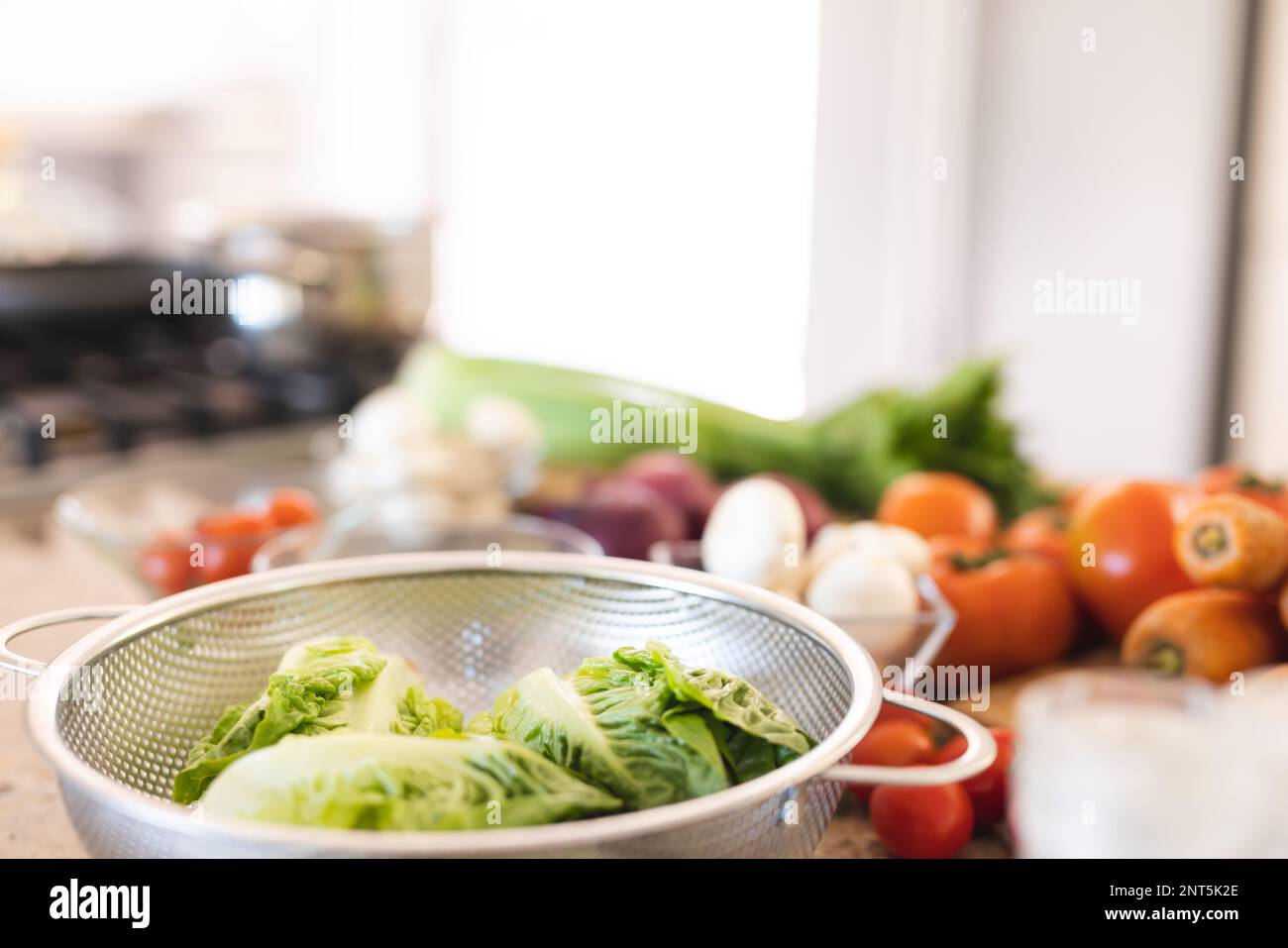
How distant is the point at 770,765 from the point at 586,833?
14 cm

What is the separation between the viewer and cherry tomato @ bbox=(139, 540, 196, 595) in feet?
3.45

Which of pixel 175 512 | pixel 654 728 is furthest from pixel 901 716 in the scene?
pixel 175 512

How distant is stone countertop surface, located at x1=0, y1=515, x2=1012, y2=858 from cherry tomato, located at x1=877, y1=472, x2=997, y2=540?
0.48 metres

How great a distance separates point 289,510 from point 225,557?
20cm

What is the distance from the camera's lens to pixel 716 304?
3.29 metres

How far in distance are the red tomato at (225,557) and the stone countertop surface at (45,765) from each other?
0.10 metres

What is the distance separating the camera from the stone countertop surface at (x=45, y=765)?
706 millimetres

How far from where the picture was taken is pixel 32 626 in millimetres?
639

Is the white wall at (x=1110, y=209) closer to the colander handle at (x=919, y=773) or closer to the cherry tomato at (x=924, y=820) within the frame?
the cherry tomato at (x=924, y=820)

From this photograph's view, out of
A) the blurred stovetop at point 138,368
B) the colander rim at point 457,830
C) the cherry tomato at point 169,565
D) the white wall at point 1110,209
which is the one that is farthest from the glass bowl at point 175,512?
the white wall at point 1110,209

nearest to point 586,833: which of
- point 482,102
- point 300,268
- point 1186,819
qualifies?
point 1186,819

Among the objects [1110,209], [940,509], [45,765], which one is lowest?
[45,765]

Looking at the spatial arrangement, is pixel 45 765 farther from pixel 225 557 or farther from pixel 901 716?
pixel 901 716

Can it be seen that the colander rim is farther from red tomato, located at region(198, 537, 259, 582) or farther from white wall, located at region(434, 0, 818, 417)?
white wall, located at region(434, 0, 818, 417)
